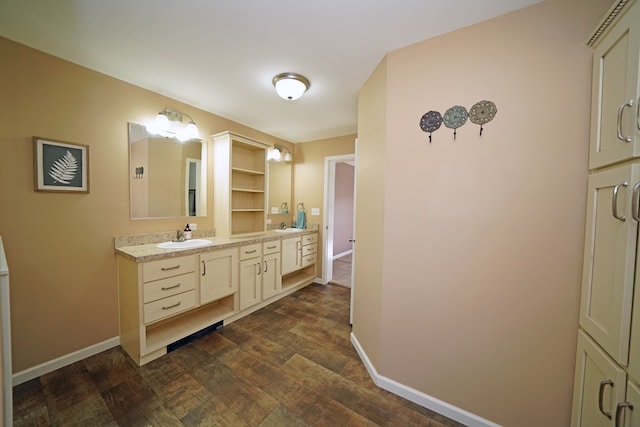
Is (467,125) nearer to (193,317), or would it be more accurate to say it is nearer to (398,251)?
(398,251)

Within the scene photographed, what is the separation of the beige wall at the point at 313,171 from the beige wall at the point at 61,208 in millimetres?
2276

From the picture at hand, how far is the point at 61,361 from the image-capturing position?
5.79ft

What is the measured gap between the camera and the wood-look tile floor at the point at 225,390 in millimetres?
1383

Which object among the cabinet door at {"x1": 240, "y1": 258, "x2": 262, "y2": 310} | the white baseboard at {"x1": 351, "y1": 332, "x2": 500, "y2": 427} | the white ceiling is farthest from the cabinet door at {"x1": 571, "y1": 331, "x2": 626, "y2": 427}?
the cabinet door at {"x1": 240, "y1": 258, "x2": 262, "y2": 310}

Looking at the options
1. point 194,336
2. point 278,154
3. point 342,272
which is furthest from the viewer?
point 342,272

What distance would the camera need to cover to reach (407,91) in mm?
1529

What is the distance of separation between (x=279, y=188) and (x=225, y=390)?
2843mm

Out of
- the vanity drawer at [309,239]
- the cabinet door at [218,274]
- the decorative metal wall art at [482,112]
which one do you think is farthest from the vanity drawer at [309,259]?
the decorative metal wall art at [482,112]

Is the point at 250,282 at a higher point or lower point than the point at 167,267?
lower

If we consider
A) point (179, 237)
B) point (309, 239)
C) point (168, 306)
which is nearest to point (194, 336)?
point (168, 306)

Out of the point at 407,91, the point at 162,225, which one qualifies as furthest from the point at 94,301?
the point at 407,91

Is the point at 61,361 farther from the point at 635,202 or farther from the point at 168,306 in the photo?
the point at 635,202

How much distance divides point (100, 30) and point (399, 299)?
282 cm

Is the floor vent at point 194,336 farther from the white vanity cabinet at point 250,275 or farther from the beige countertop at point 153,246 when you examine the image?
the beige countertop at point 153,246
